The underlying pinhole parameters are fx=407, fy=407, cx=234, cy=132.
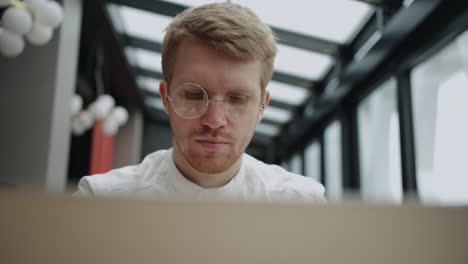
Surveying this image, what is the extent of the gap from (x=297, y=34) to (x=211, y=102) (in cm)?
337

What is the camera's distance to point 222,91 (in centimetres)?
113

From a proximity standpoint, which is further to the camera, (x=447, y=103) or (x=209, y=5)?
(x=447, y=103)

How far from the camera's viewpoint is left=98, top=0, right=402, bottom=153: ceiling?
3770 millimetres

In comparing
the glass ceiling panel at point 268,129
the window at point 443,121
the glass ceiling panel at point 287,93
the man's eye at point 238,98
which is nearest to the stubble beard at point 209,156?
the man's eye at point 238,98

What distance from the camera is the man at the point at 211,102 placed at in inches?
44.5

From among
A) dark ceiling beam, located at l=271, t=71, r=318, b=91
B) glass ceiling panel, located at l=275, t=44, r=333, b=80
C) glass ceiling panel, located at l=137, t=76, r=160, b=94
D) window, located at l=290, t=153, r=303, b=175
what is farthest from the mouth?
window, located at l=290, t=153, r=303, b=175

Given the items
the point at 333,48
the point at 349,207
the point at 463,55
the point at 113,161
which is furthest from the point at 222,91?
the point at 113,161

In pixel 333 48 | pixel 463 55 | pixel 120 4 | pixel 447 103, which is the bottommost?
pixel 447 103

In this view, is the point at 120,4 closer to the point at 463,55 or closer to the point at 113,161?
the point at 463,55

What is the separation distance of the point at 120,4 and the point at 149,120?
576 cm

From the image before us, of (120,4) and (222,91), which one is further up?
(120,4)

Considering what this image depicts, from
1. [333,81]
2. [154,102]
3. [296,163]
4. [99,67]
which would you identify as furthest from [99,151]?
[333,81]

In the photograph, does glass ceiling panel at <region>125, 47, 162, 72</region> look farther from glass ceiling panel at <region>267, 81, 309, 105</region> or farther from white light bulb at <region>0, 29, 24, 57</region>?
white light bulb at <region>0, 29, 24, 57</region>

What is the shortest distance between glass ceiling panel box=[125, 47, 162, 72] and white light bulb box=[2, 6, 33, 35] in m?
3.45
